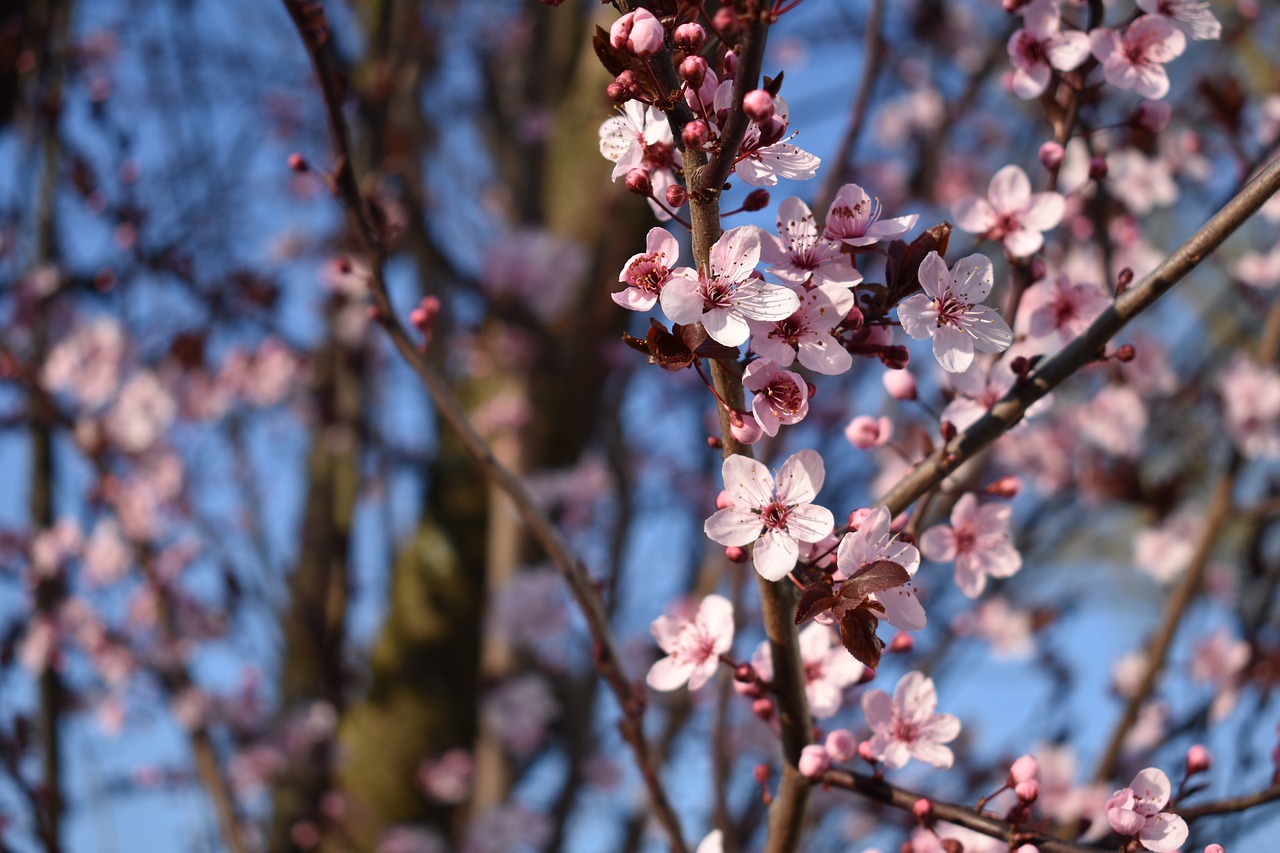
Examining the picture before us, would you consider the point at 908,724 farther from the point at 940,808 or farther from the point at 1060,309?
the point at 1060,309

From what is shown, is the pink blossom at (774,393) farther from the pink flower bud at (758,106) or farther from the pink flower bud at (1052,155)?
the pink flower bud at (1052,155)

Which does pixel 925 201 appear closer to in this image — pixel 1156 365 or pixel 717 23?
pixel 1156 365

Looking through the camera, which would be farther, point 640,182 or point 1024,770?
point 1024,770

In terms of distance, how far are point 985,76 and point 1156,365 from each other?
117 cm

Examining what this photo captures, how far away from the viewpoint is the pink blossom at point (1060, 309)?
1292 mm

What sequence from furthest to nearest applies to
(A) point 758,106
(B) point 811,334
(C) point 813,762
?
1. (C) point 813,762
2. (B) point 811,334
3. (A) point 758,106

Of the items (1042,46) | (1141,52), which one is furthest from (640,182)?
(1141,52)

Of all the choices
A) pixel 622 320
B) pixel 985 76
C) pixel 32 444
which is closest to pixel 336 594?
pixel 32 444

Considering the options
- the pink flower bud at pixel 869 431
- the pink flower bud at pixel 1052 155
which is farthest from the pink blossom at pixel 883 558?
the pink flower bud at pixel 1052 155

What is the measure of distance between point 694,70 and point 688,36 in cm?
4

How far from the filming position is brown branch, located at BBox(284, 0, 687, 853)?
1382 mm

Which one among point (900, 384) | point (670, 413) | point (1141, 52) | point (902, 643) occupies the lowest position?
point (670, 413)

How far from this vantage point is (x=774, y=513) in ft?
3.27

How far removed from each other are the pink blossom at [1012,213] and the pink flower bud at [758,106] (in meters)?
0.59
